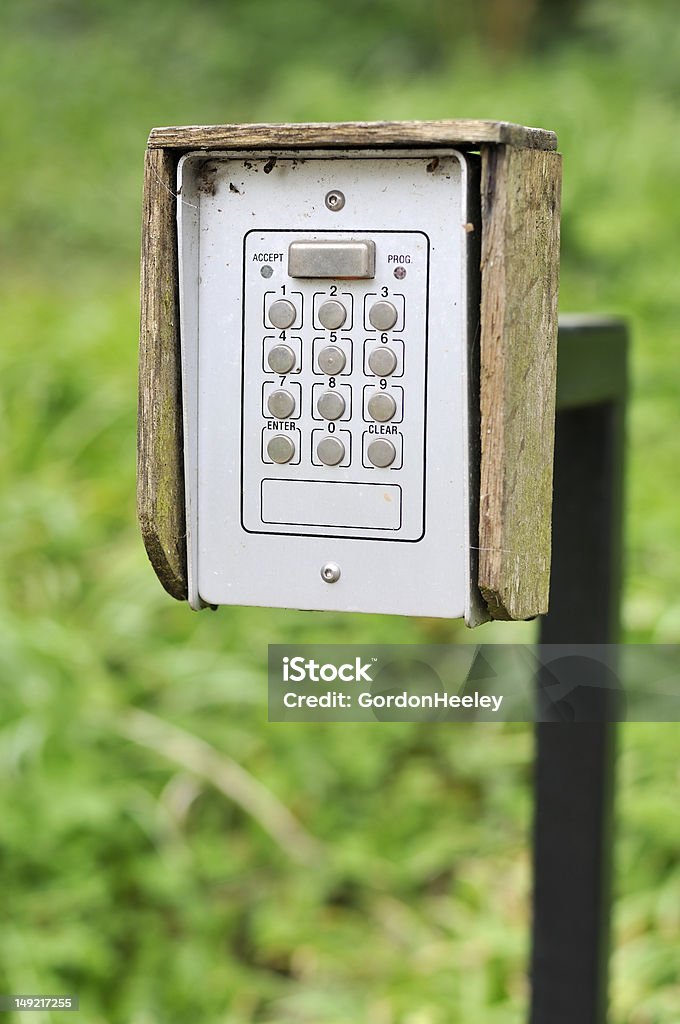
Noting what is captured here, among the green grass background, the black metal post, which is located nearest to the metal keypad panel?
the black metal post

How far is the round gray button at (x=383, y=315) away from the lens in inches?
25.5

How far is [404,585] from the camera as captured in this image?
668mm

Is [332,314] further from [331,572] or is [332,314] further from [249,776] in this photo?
[249,776]

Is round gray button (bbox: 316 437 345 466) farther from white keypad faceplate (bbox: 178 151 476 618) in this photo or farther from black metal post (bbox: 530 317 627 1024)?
black metal post (bbox: 530 317 627 1024)

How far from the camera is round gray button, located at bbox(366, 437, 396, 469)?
66cm

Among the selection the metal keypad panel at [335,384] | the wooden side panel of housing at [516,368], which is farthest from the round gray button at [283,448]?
the wooden side panel of housing at [516,368]

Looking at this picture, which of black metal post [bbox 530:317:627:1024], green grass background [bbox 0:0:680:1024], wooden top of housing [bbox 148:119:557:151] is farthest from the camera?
green grass background [bbox 0:0:680:1024]

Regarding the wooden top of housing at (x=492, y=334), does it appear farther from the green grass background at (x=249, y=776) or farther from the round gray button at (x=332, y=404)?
the green grass background at (x=249, y=776)

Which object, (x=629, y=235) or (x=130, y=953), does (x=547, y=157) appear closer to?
(x=130, y=953)

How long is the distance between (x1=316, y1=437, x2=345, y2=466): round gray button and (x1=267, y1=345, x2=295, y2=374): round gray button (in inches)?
1.7

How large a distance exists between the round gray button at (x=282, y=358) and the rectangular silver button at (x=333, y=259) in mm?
39

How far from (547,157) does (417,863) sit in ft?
4.61

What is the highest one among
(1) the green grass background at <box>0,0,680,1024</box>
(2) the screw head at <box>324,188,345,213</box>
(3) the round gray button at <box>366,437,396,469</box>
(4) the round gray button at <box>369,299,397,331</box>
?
(2) the screw head at <box>324,188,345,213</box>

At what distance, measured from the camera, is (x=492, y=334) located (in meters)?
0.63
